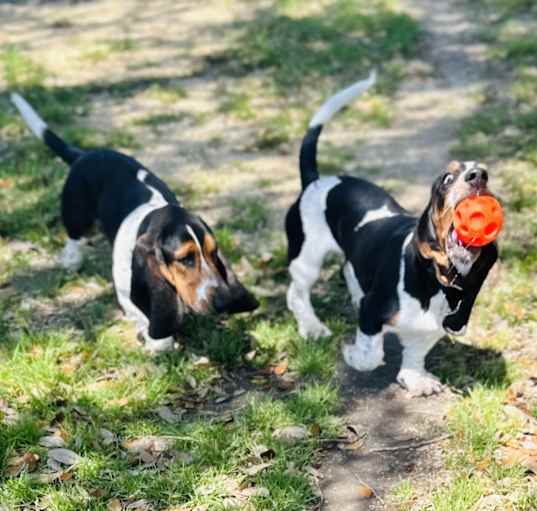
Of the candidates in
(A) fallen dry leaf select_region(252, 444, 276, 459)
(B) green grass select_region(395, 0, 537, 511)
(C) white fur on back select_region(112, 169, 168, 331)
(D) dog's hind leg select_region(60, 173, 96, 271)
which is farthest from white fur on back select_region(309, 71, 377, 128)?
(A) fallen dry leaf select_region(252, 444, 276, 459)

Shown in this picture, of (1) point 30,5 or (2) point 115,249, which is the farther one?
(1) point 30,5

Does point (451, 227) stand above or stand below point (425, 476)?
above

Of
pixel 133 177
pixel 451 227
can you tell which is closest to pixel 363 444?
pixel 451 227

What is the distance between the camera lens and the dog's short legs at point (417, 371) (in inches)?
161

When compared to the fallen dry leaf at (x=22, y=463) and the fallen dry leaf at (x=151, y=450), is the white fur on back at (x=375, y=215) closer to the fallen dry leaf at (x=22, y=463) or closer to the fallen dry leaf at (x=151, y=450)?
the fallen dry leaf at (x=151, y=450)

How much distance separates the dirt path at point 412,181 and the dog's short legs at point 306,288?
0.38 meters

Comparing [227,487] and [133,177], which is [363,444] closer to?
[227,487]

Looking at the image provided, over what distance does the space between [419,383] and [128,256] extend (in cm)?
172

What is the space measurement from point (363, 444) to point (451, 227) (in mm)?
1192

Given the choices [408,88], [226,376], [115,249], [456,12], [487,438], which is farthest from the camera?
[456,12]

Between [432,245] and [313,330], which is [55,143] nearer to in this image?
[313,330]

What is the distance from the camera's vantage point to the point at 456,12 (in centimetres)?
1061

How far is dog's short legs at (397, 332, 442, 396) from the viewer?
4098 mm

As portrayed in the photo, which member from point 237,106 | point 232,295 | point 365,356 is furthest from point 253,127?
point 365,356
